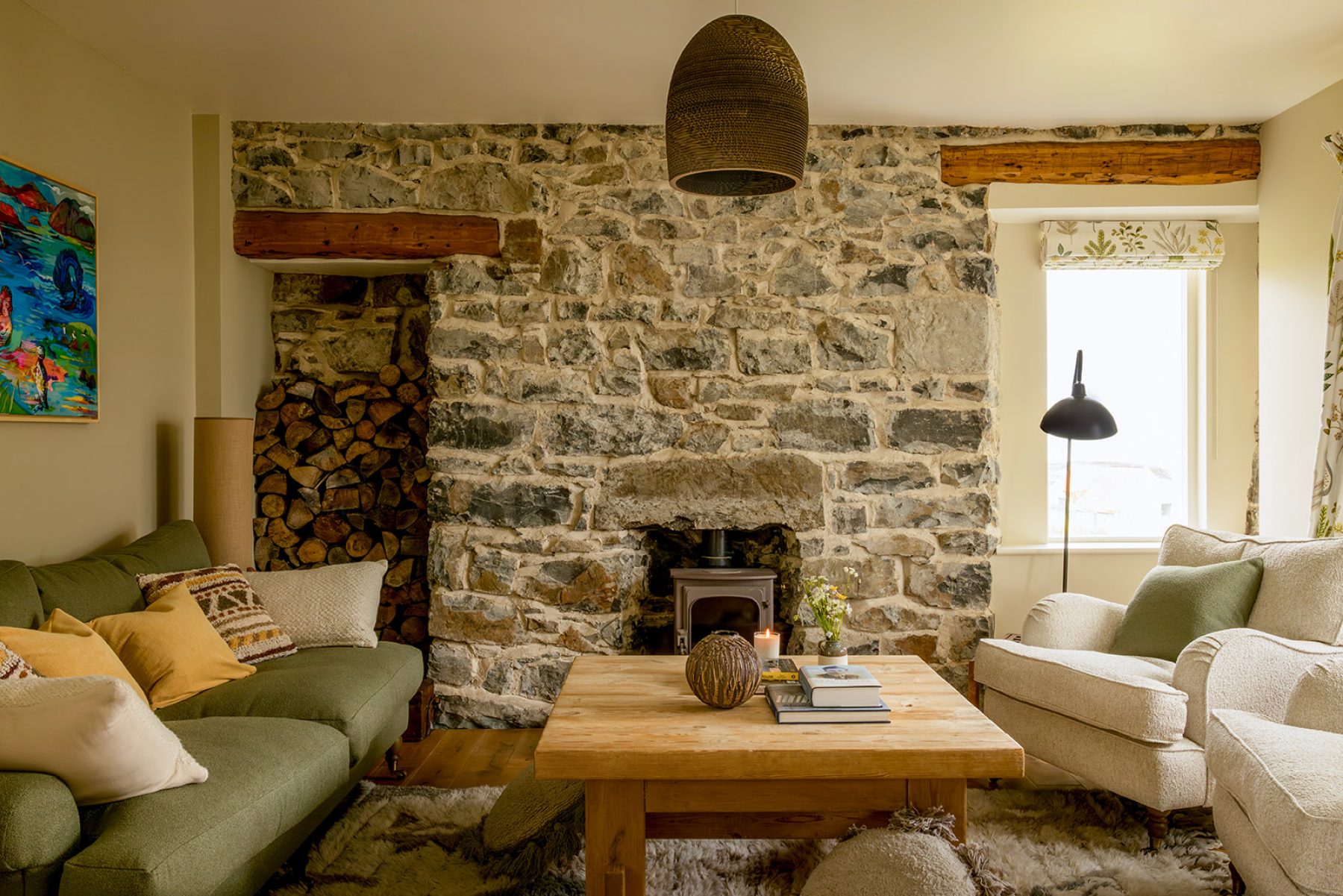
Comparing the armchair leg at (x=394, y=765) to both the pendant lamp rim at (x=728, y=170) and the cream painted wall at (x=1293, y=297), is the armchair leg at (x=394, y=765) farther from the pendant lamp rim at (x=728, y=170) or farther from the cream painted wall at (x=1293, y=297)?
the cream painted wall at (x=1293, y=297)

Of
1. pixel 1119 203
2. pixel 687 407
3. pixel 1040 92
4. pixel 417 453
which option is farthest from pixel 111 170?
pixel 1119 203

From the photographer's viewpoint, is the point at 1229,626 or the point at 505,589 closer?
the point at 1229,626

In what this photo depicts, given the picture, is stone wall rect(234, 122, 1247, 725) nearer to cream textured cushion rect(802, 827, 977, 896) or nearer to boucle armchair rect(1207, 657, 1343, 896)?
boucle armchair rect(1207, 657, 1343, 896)

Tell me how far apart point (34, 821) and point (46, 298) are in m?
1.88

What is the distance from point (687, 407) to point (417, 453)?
1.24 meters

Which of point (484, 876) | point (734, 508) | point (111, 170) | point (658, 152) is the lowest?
point (484, 876)

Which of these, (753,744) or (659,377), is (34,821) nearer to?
(753,744)

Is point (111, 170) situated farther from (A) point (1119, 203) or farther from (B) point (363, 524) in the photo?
(A) point (1119, 203)

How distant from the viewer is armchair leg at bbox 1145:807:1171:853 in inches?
102

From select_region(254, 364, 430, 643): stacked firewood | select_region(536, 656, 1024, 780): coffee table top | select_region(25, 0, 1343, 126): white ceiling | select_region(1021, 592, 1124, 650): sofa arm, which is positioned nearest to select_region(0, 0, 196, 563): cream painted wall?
select_region(25, 0, 1343, 126): white ceiling

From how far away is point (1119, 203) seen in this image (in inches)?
157

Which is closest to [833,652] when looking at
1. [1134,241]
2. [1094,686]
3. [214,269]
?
[1094,686]

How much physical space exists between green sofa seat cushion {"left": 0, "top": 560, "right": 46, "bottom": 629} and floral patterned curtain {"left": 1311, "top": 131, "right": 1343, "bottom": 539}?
13.1 feet

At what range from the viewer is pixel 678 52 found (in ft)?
10.5
